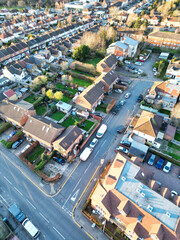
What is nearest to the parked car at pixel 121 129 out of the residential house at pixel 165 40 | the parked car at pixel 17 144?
the parked car at pixel 17 144

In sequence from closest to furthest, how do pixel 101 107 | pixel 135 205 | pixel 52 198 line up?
pixel 135 205 → pixel 52 198 → pixel 101 107

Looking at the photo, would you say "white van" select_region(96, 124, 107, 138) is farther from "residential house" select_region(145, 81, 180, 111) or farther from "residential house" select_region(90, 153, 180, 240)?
"residential house" select_region(145, 81, 180, 111)

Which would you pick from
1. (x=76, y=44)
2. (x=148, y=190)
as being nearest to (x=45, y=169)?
(x=148, y=190)

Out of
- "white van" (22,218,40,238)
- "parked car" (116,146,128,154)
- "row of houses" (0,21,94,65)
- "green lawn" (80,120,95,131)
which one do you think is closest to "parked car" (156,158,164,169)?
"parked car" (116,146,128,154)

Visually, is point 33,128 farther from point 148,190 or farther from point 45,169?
point 148,190

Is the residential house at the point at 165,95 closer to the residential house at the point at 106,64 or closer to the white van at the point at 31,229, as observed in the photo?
the residential house at the point at 106,64

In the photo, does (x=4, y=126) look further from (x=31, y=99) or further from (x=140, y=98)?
(x=140, y=98)

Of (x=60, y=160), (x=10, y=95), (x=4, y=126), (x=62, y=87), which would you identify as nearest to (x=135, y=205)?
(x=60, y=160)
